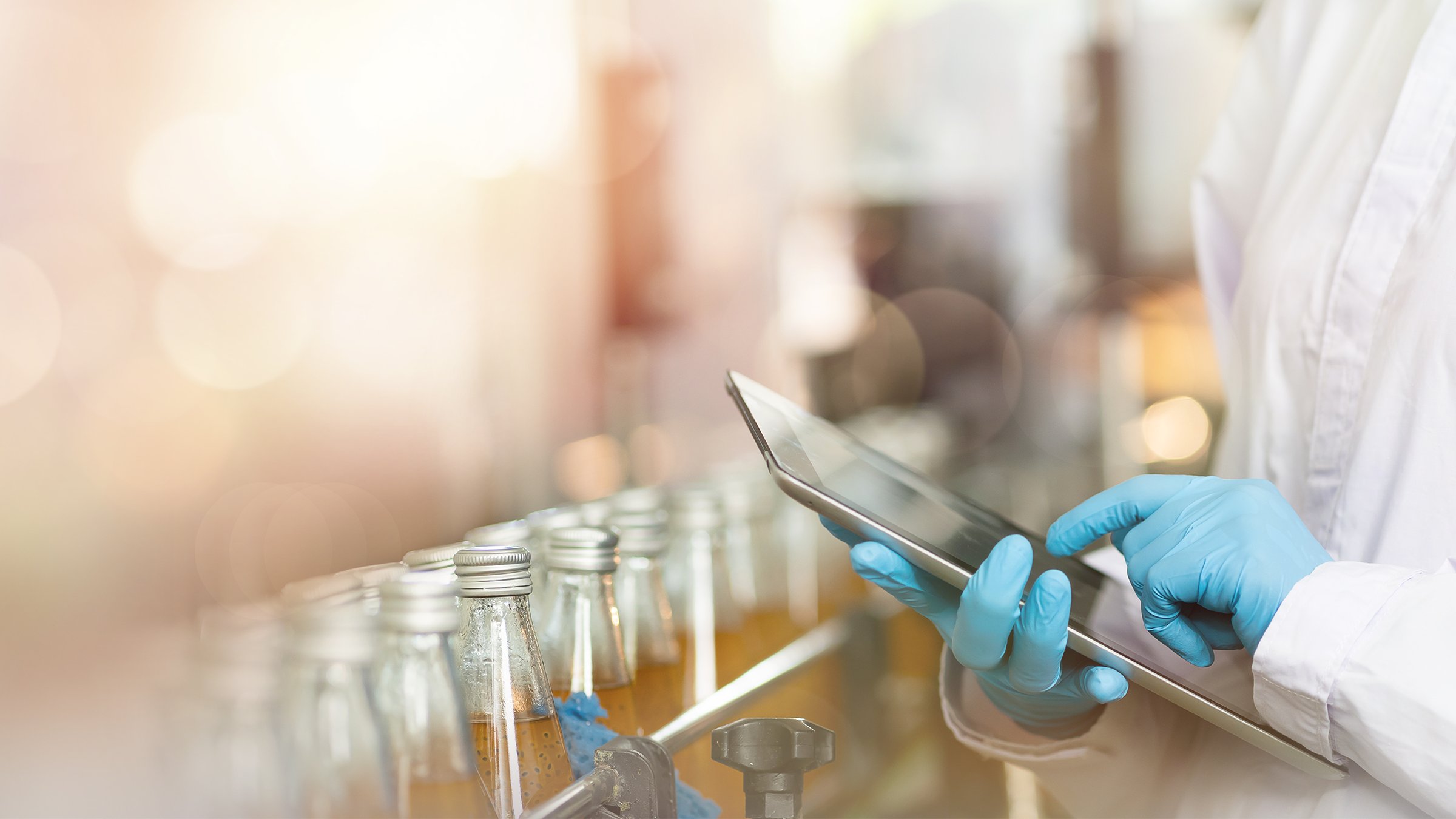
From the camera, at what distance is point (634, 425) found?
6.70ft

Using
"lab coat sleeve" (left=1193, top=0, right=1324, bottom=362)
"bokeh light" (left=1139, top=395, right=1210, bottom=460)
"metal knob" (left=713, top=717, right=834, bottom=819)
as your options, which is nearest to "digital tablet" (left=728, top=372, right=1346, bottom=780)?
"metal knob" (left=713, top=717, right=834, bottom=819)

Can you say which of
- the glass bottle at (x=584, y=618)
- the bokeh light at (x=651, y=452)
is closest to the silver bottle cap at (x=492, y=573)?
the glass bottle at (x=584, y=618)

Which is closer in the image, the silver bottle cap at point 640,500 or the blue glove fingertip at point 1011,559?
the blue glove fingertip at point 1011,559

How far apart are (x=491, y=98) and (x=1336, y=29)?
148 centimetres

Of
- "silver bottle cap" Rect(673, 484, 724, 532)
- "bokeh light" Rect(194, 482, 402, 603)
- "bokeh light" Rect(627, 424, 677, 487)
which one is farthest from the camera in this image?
"bokeh light" Rect(627, 424, 677, 487)

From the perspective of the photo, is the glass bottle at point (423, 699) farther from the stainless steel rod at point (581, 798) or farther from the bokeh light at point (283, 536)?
the bokeh light at point (283, 536)

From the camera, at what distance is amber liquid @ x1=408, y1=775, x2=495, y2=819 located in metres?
0.45

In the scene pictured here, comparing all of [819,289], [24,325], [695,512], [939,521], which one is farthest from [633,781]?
[819,289]

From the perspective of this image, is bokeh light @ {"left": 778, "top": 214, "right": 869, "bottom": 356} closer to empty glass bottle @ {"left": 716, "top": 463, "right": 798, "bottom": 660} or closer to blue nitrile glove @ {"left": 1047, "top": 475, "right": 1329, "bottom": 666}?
empty glass bottle @ {"left": 716, "top": 463, "right": 798, "bottom": 660}

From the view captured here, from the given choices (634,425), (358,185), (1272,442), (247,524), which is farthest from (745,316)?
(1272,442)

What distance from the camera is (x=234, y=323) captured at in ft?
4.57

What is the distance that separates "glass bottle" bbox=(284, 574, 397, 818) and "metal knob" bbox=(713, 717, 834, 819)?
0.64 ft

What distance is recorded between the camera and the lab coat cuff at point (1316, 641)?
0.53 metres

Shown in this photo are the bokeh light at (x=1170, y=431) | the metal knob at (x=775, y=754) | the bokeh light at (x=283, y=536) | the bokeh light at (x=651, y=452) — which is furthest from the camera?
the bokeh light at (x=1170, y=431)
